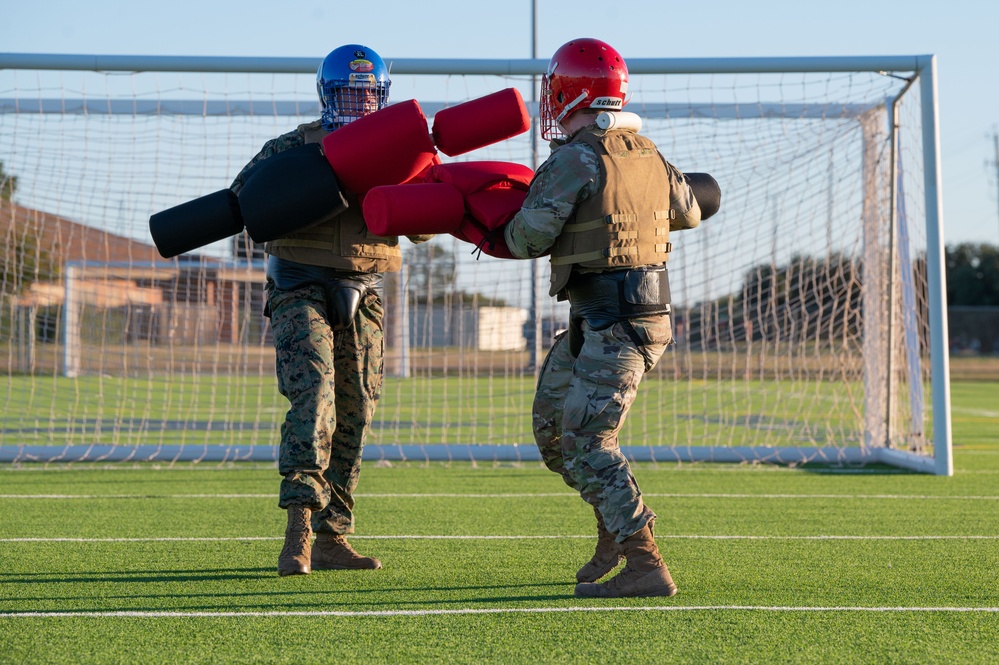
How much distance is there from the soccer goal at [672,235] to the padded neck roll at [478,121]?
364 cm

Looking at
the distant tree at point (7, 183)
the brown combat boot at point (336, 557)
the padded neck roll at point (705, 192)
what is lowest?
the brown combat boot at point (336, 557)

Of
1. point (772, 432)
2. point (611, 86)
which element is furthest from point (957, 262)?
point (611, 86)

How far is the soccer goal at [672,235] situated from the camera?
8156mm

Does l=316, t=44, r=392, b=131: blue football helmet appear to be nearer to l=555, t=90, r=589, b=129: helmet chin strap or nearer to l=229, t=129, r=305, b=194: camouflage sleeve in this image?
l=229, t=129, r=305, b=194: camouflage sleeve

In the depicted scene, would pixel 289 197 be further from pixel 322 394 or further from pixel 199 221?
pixel 322 394

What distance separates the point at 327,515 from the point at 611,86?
212 centimetres

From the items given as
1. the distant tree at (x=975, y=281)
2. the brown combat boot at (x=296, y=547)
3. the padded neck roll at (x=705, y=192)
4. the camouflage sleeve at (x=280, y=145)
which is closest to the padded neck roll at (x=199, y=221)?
the camouflage sleeve at (x=280, y=145)

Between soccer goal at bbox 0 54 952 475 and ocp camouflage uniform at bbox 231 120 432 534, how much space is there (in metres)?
3.72

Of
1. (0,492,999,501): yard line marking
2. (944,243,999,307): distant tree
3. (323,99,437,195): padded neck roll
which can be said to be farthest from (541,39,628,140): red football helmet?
(944,243,999,307): distant tree

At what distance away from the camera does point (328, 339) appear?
14.5 feet

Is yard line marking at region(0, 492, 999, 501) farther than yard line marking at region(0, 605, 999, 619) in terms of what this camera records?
Yes

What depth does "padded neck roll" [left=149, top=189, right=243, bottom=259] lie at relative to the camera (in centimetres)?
432

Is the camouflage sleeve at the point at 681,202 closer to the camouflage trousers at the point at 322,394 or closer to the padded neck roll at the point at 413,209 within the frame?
the padded neck roll at the point at 413,209

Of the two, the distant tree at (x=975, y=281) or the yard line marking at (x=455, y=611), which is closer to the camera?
the yard line marking at (x=455, y=611)
